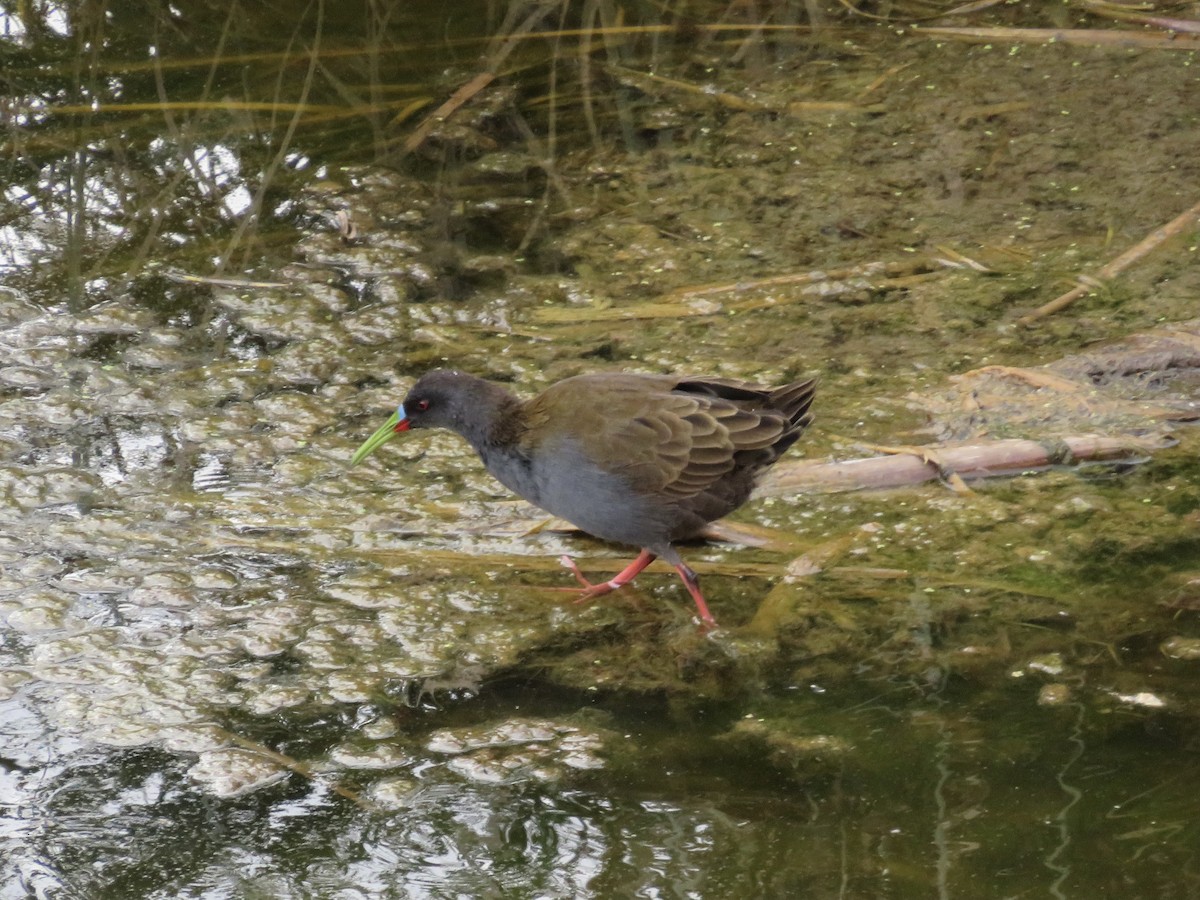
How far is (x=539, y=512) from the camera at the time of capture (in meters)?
Result: 4.27

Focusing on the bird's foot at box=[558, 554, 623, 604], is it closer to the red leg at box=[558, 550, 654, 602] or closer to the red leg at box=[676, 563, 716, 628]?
→ the red leg at box=[558, 550, 654, 602]

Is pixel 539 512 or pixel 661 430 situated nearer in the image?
pixel 661 430

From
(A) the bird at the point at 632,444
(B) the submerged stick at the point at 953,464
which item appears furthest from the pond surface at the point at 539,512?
(A) the bird at the point at 632,444

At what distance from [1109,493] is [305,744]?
241 cm

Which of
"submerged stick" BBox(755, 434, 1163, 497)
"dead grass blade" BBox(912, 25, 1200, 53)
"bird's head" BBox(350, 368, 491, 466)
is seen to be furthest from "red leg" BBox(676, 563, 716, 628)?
"dead grass blade" BBox(912, 25, 1200, 53)

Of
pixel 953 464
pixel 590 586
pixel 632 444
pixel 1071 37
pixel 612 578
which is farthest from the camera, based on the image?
pixel 1071 37

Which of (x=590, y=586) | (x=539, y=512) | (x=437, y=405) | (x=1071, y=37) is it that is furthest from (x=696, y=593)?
(x=1071, y=37)

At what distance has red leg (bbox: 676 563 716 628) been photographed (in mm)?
3746

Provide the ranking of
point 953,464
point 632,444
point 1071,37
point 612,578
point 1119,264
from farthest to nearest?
point 1071,37 → point 1119,264 → point 953,464 → point 612,578 → point 632,444

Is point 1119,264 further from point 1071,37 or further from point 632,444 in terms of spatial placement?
point 632,444

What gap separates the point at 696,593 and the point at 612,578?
1.11 feet

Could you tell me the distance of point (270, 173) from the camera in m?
5.62

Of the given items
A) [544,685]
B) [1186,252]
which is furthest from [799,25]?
[544,685]

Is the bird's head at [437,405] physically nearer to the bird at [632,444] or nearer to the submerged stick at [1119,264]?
the bird at [632,444]
